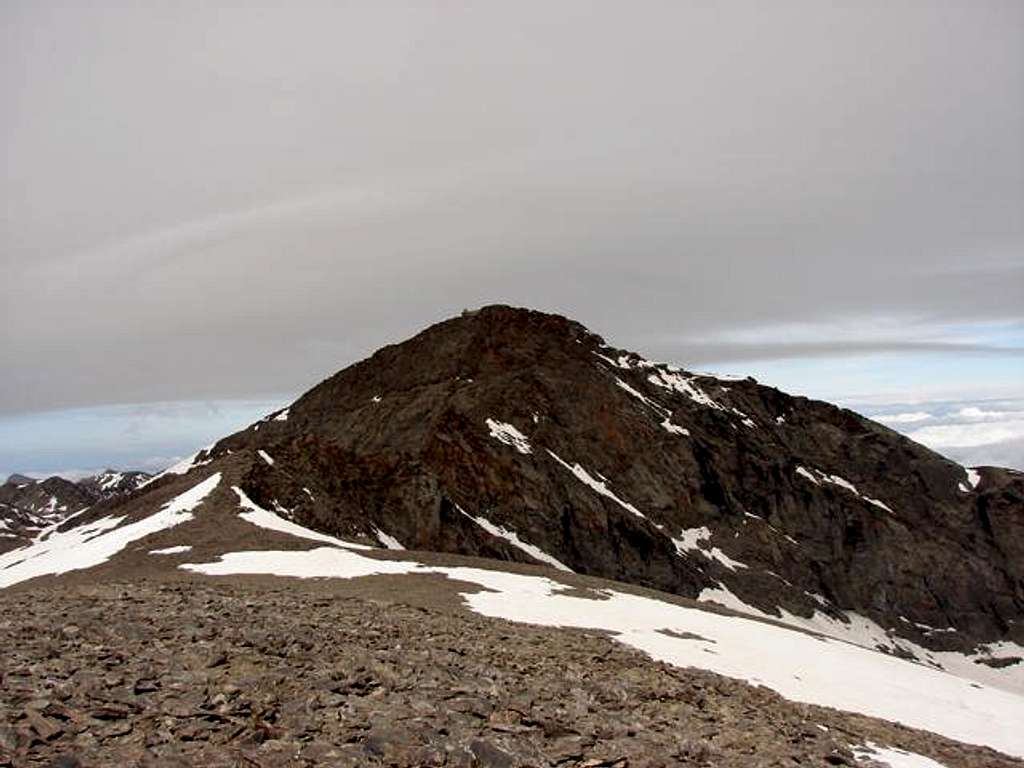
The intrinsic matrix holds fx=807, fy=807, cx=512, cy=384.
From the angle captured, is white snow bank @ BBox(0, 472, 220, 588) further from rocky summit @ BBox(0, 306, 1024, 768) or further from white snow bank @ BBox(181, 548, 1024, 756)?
white snow bank @ BBox(181, 548, 1024, 756)

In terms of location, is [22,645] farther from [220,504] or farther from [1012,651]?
[1012,651]

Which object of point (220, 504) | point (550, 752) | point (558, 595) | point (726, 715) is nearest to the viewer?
point (550, 752)

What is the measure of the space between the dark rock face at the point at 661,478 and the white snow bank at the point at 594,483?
18.3 inches

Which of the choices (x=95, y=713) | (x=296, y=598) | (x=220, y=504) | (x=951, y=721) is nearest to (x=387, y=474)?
(x=220, y=504)

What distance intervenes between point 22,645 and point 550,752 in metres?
9.76

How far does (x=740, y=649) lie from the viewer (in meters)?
27.7

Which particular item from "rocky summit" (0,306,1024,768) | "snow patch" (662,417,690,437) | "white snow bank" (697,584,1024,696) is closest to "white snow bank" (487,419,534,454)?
"rocky summit" (0,306,1024,768)

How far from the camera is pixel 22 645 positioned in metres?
14.6

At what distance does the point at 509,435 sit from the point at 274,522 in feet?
227

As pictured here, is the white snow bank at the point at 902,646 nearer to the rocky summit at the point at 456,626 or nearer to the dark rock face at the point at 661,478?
the rocky summit at the point at 456,626

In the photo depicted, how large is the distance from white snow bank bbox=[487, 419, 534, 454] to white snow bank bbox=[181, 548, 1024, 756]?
7468 cm

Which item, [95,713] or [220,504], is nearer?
[95,713]

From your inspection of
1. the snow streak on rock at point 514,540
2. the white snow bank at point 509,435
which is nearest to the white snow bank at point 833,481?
the white snow bank at point 509,435

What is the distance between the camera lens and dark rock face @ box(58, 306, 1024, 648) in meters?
106
